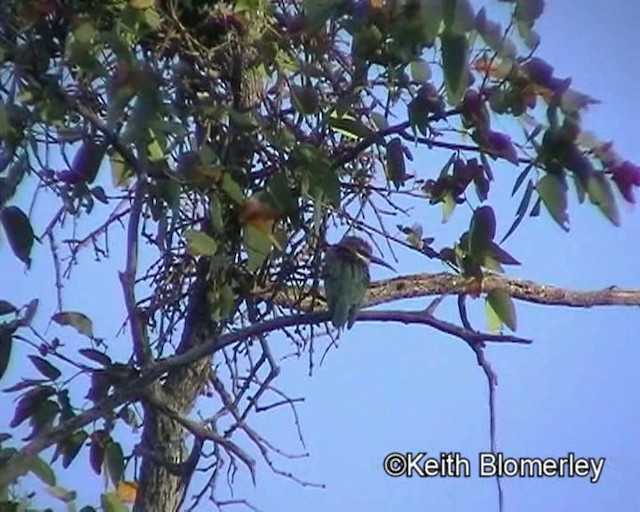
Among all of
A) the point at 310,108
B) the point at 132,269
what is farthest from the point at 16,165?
the point at 310,108

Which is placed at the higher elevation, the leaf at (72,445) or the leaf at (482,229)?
the leaf at (482,229)

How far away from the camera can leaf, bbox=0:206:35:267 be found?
0.83 m

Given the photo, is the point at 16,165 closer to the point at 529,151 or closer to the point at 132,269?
the point at 132,269

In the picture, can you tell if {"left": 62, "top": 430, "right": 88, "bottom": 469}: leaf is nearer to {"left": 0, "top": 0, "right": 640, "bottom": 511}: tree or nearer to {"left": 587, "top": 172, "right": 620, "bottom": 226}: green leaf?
{"left": 0, "top": 0, "right": 640, "bottom": 511}: tree

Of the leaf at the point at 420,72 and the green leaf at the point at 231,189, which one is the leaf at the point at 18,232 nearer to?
the green leaf at the point at 231,189

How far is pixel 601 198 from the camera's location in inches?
28.8

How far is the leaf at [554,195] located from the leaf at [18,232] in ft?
1.14

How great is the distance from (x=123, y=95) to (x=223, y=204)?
0.20m

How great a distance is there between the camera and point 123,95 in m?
0.77

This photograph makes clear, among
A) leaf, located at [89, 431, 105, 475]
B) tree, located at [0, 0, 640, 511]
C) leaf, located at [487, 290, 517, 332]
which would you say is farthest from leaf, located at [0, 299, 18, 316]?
leaf, located at [487, 290, 517, 332]

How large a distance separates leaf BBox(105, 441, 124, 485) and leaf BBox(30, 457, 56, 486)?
0.21ft

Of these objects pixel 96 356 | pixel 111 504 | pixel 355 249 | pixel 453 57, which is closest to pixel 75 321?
pixel 96 356

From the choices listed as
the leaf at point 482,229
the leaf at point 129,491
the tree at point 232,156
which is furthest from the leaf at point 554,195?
the leaf at point 129,491

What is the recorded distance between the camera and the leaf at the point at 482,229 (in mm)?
842
